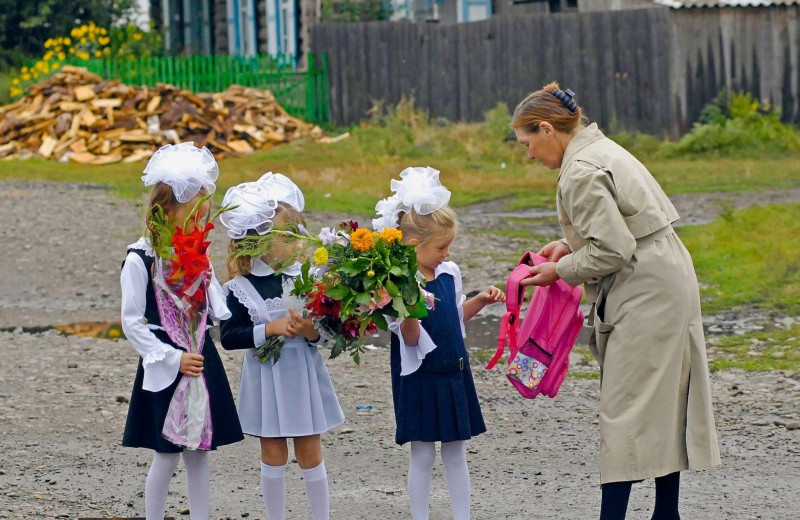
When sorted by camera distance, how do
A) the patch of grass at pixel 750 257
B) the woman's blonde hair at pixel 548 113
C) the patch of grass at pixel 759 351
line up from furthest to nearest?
the patch of grass at pixel 750 257 → the patch of grass at pixel 759 351 → the woman's blonde hair at pixel 548 113

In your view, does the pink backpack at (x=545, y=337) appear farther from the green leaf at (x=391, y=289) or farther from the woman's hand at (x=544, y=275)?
the green leaf at (x=391, y=289)

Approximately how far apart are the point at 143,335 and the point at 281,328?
0.52 meters

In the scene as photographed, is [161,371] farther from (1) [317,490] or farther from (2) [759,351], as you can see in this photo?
(2) [759,351]

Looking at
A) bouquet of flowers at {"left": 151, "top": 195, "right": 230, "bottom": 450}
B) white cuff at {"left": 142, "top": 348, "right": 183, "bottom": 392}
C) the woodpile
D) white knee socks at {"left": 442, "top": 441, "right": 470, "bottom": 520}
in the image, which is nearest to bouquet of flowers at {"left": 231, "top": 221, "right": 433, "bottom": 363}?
bouquet of flowers at {"left": 151, "top": 195, "right": 230, "bottom": 450}

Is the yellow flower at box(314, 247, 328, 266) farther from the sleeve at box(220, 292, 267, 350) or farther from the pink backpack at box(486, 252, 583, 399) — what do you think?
the pink backpack at box(486, 252, 583, 399)

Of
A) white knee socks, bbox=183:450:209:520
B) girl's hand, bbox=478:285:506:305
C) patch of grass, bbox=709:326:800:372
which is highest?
girl's hand, bbox=478:285:506:305

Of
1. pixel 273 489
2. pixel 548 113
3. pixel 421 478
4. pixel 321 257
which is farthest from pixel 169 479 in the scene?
pixel 548 113

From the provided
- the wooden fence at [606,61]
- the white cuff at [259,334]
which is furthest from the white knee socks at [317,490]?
the wooden fence at [606,61]

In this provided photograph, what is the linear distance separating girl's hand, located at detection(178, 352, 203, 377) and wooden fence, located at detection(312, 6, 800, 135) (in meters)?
16.3

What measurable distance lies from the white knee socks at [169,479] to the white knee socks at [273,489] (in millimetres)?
232

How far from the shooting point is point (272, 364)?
199 inches

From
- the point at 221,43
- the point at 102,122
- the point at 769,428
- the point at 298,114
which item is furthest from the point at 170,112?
the point at 769,428

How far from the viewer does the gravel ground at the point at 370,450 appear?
555 cm

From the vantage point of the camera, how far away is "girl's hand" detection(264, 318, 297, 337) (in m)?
4.93
